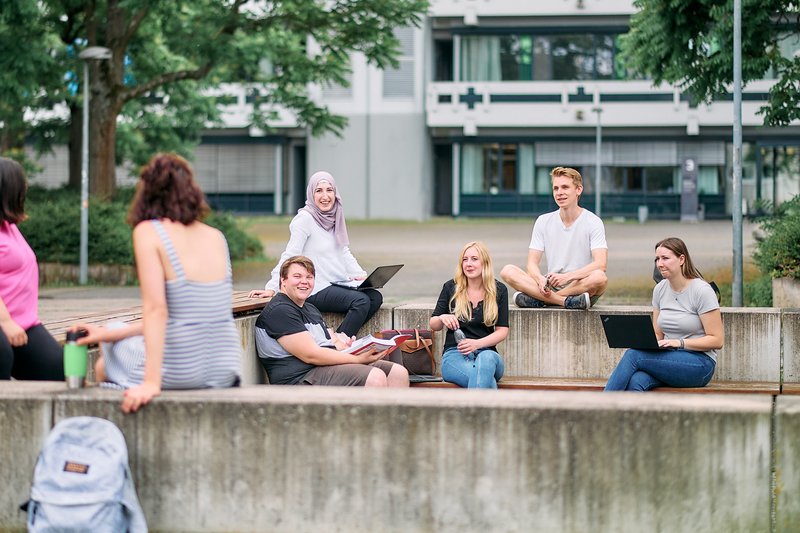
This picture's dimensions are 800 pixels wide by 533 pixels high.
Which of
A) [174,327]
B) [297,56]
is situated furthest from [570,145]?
[174,327]

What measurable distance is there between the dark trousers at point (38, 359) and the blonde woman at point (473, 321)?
8.19 ft

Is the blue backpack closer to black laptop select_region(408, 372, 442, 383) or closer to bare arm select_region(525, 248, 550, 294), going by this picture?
black laptop select_region(408, 372, 442, 383)

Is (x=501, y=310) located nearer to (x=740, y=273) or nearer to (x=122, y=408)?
(x=122, y=408)

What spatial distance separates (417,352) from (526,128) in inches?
1618

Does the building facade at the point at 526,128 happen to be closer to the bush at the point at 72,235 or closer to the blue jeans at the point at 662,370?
the bush at the point at 72,235

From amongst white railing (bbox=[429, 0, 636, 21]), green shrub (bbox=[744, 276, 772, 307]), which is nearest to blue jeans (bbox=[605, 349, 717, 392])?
green shrub (bbox=[744, 276, 772, 307])

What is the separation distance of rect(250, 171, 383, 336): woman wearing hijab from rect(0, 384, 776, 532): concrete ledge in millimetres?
3186

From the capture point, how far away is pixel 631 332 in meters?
7.38

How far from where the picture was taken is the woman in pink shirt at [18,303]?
602 centimetres

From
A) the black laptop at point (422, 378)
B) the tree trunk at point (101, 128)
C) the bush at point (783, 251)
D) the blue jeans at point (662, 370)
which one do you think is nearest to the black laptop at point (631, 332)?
the blue jeans at point (662, 370)

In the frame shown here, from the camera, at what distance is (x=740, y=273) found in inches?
583

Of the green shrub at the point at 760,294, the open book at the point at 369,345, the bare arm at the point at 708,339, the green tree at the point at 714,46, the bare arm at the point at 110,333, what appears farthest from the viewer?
the green tree at the point at 714,46

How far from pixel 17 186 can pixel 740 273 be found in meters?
10.6

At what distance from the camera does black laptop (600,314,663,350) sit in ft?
24.0
